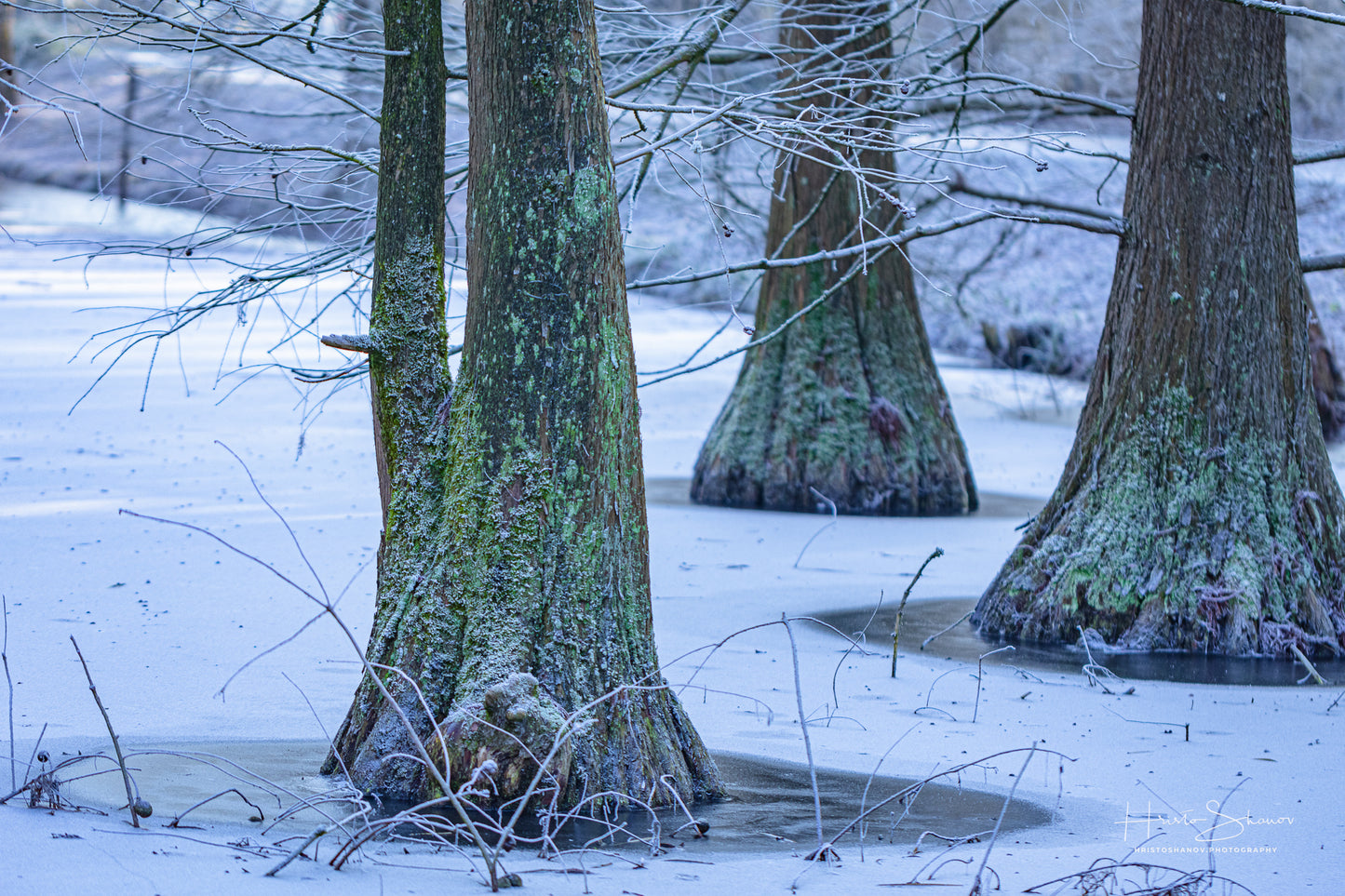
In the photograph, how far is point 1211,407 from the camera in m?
6.14

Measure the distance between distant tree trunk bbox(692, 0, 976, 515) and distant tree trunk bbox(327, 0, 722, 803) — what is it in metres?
5.81

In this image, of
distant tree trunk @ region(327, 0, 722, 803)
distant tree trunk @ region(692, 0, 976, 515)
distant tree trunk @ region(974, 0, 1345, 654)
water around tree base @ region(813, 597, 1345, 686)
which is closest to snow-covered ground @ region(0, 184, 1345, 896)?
water around tree base @ region(813, 597, 1345, 686)

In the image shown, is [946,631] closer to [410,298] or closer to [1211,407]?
[1211,407]

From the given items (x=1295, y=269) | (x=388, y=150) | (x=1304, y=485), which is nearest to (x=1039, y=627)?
(x=1304, y=485)

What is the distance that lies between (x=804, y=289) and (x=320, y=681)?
17.7 feet

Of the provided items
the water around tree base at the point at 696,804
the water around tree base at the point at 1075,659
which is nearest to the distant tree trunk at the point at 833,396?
the water around tree base at the point at 1075,659

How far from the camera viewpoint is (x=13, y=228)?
22.1 metres

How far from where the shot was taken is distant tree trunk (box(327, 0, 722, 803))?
12.8ft

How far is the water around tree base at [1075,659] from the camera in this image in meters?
5.74

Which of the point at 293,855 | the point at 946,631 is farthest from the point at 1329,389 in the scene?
the point at 293,855

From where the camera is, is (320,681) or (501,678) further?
(320,681)

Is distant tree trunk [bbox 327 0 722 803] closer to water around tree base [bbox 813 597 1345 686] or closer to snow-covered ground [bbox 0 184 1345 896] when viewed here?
snow-covered ground [bbox 0 184 1345 896]

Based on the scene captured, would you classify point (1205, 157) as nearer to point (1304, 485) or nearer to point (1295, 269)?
point (1295, 269)

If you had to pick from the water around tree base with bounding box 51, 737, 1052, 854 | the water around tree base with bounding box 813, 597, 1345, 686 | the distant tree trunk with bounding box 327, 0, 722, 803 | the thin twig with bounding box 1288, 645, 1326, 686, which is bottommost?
the water around tree base with bounding box 51, 737, 1052, 854
